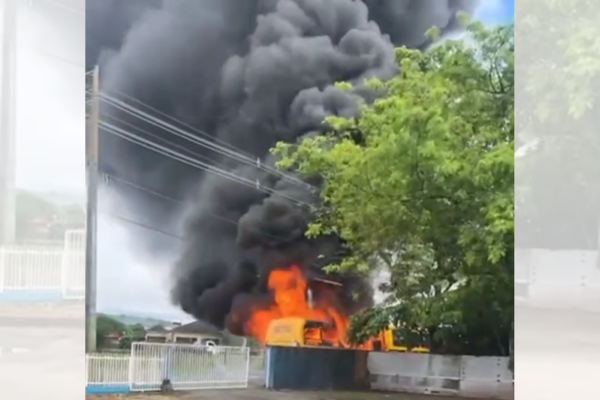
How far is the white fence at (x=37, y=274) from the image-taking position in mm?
2680

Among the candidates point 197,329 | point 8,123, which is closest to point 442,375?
point 197,329

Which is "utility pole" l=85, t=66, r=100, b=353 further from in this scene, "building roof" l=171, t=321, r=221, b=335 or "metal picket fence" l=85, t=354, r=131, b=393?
"building roof" l=171, t=321, r=221, b=335

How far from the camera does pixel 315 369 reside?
266 centimetres

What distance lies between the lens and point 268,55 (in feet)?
8.80

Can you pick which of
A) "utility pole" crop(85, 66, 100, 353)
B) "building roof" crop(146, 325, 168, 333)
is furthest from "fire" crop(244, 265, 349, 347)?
"utility pole" crop(85, 66, 100, 353)

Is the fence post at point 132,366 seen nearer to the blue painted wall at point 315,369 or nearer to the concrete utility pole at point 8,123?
the blue painted wall at point 315,369

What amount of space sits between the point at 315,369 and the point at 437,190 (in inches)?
31.5

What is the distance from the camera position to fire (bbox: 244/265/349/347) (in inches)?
104

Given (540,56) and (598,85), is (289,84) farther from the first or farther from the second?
(598,85)

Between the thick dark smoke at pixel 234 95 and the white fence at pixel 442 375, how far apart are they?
11.1 inches

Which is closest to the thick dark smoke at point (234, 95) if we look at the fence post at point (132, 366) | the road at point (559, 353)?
the fence post at point (132, 366)

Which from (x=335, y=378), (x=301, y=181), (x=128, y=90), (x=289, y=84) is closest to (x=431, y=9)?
(x=289, y=84)

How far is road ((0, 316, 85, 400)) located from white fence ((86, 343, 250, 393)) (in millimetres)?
61

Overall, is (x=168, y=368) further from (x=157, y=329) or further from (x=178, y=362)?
(x=157, y=329)
